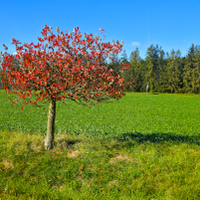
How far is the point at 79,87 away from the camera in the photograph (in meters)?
5.83

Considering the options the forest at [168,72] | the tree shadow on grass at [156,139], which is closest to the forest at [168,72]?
the forest at [168,72]

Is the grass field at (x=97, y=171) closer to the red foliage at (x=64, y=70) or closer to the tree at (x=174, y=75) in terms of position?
the red foliage at (x=64, y=70)

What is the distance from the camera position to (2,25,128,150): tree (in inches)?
219

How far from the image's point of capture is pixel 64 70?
563 centimetres

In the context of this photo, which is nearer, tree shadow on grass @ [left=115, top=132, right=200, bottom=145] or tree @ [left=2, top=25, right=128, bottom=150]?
tree @ [left=2, top=25, right=128, bottom=150]

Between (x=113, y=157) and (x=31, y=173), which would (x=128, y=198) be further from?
(x=31, y=173)

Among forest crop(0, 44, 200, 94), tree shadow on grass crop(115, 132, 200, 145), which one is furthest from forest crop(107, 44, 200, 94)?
tree shadow on grass crop(115, 132, 200, 145)

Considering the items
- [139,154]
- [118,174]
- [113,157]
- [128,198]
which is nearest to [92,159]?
[113,157]

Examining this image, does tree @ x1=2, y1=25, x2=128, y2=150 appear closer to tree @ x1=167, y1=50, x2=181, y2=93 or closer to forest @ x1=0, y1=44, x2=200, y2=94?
forest @ x1=0, y1=44, x2=200, y2=94

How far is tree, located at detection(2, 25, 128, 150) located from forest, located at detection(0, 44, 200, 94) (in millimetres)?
54585

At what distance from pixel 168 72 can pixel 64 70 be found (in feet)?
231

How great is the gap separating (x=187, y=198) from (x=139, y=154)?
7.80 feet

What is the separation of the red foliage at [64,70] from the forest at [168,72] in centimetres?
5458

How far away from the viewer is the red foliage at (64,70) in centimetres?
555
